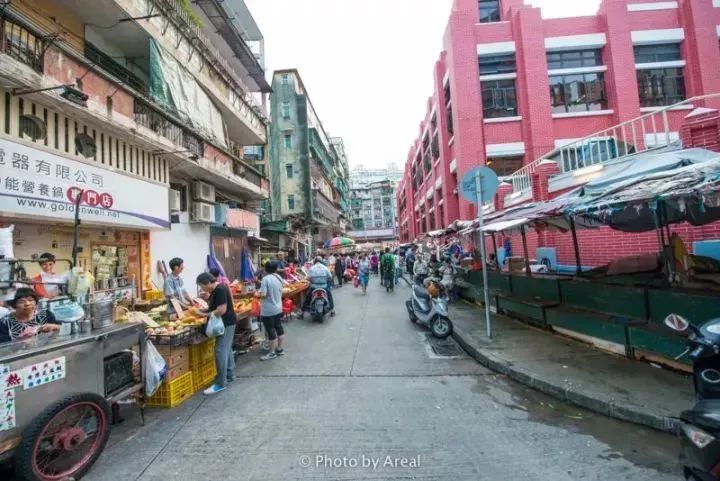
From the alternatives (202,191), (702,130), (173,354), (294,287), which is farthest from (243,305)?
(702,130)

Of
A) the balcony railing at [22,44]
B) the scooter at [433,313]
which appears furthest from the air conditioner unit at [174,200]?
the scooter at [433,313]

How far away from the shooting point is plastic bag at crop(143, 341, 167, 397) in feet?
12.5

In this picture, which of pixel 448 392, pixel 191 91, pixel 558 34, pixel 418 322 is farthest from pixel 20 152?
pixel 558 34

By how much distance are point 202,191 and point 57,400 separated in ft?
36.2

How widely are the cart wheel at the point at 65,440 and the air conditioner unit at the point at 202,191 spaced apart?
10.6 meters

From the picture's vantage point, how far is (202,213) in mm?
12297

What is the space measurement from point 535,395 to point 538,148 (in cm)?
1658

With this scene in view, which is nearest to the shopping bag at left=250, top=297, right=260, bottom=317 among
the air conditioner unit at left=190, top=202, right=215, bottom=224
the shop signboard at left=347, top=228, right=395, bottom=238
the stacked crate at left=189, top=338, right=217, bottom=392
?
the stacked crate at left=189, top=338, right=217, bottom=392

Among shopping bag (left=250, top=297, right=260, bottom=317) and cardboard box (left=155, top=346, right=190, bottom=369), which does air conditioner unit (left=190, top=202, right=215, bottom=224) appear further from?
cardboard box (left=155, top=346, right=190, bottom=369)

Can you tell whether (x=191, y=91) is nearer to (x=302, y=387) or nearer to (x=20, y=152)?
(x=20, y=152)

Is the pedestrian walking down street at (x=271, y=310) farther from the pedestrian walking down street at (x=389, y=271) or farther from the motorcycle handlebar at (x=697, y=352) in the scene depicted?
the pedestrian walking down street at (x=389, y=271)

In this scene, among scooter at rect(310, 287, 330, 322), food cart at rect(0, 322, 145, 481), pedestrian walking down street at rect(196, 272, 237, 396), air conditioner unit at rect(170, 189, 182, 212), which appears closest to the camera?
food cart at rect(0, 322, 145, 481)

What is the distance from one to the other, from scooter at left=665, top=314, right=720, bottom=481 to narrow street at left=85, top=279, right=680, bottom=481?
0.72 metres

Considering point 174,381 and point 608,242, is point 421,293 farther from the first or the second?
point 608,242
